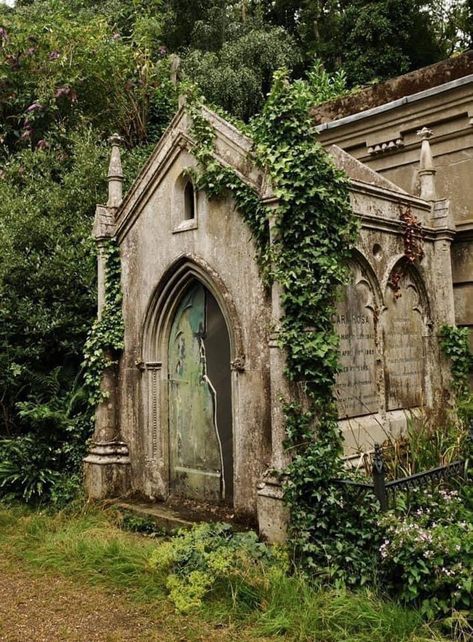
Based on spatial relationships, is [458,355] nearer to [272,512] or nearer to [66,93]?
[272,512]

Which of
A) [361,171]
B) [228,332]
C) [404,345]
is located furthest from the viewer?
[361,171]

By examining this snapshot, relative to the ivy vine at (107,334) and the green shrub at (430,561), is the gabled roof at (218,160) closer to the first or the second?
the ivy vine at (107,334)

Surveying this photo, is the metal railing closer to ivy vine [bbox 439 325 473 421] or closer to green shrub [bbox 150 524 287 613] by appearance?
green shrub [bbox 150 524 287 613]

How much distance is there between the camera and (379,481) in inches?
200

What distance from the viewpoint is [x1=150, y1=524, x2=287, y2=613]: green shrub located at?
200 inches

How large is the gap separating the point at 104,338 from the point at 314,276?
337 cm

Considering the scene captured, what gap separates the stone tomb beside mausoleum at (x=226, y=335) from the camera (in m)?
6.45

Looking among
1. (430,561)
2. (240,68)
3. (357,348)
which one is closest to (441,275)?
(357,348)

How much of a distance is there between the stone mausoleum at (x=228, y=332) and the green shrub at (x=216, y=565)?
0.37 m

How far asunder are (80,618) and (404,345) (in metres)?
4.78

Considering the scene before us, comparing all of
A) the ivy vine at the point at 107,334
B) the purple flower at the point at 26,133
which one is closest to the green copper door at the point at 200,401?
the ivy vine at the point at 107,334

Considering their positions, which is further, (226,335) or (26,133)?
(26,133)

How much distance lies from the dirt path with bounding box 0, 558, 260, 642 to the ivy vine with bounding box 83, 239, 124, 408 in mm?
2764

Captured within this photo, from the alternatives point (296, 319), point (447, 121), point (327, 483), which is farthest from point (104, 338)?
point (447, 121)
